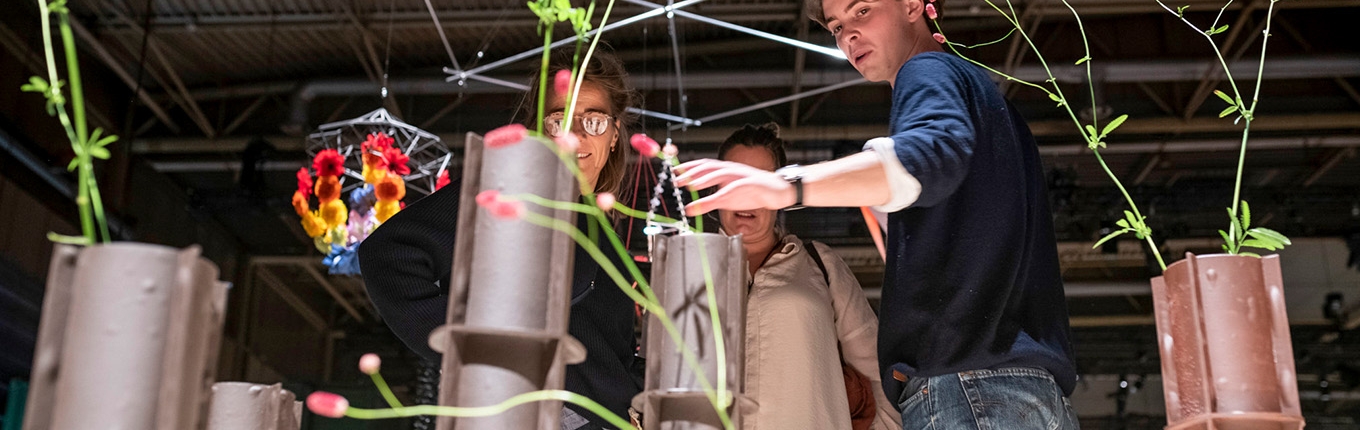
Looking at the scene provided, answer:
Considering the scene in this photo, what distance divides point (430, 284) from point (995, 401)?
827 mm

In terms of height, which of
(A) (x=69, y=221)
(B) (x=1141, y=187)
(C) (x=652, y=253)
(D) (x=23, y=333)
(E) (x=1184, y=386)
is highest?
(B) (x=1141, y=187)

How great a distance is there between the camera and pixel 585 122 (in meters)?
2.02

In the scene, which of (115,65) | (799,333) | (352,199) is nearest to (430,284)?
(799,333)

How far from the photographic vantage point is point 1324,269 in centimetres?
1285

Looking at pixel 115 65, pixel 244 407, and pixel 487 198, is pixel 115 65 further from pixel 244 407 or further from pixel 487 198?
pixel 487 198

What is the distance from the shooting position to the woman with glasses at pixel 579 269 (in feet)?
5.75

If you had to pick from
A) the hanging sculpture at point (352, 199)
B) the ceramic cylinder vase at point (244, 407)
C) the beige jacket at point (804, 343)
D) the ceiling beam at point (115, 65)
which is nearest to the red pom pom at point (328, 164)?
the hanging sculpture at point (352, 199)

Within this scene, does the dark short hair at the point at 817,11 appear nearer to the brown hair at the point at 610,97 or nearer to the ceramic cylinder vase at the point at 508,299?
the brown hair at the point at 610,97

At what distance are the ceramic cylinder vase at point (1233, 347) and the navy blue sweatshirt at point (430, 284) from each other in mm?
817

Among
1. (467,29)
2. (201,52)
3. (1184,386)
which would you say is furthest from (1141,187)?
(1184,386)

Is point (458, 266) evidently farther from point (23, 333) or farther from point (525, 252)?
point (23, 333)

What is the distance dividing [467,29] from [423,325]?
276 inches

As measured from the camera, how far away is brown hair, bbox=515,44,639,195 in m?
2.12

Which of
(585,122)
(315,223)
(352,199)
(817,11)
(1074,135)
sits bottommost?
(585,122)
